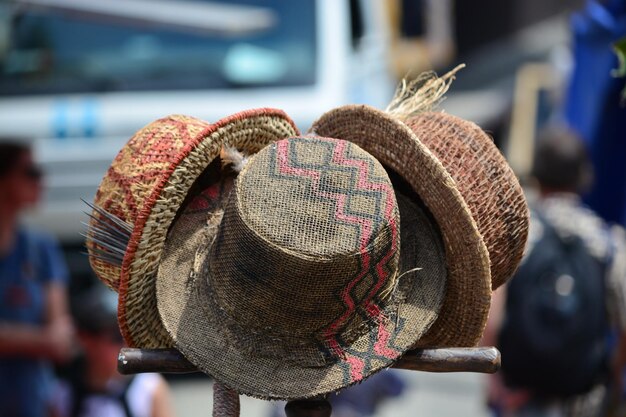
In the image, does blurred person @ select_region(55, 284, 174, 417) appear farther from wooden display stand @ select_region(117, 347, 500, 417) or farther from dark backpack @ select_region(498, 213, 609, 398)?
wooden display stand @ select_region(117, 347, 500, 417)

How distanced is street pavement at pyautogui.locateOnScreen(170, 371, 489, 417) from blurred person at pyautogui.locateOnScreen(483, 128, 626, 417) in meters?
2.09

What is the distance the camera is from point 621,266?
3.62 meters

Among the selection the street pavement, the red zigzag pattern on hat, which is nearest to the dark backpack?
the red zigzag pattern on hat

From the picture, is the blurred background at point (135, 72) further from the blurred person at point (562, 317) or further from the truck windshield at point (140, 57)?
the blurred person at point (562, 317)

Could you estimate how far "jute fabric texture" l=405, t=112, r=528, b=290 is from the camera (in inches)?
69.8

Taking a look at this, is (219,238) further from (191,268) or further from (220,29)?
(220,29)

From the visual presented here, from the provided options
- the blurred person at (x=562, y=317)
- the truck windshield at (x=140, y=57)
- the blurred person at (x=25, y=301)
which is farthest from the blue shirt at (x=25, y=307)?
the blurred person at (x=562, y=317)

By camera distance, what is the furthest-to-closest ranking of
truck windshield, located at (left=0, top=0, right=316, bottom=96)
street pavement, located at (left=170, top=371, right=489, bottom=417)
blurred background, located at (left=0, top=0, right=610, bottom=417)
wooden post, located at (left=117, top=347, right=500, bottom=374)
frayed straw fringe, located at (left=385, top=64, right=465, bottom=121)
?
street pavement, located at (left=170, top=371, right=489, bottom=417)
truck windshield, located at (left=0, top=0, right=316, bottom=96)
blurred background, located at (left=0, top=0, right=610, bottom=417)
frayed straw fringe, located at (left=385, top=64, right=465, bottom=121)
wooden post, located at (left=117, top=347, right=500, bottom=374)

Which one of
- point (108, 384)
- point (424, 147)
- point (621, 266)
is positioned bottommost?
point (108, 384)

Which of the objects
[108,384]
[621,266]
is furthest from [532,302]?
[108,384]

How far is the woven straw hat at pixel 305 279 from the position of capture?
5.30ft

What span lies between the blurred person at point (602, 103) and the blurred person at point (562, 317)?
0.61 meters

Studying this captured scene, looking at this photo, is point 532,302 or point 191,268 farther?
point 532,302

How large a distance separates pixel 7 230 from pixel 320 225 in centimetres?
286
